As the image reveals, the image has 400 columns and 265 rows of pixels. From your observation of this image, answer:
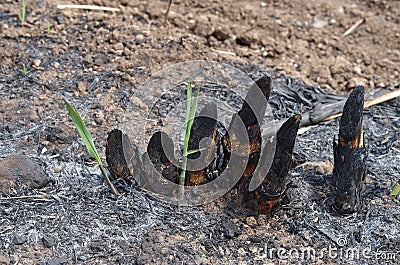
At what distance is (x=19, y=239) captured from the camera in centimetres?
278

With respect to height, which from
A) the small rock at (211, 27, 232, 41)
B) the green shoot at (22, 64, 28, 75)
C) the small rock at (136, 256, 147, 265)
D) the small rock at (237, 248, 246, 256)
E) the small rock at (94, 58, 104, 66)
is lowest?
the small rock at (136, 256, 147, 265)

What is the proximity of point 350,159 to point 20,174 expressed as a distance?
5.42 ft

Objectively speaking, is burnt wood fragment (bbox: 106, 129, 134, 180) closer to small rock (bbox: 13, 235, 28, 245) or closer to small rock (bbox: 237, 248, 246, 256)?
small rock (bbox: 13, 235, 28, 245)

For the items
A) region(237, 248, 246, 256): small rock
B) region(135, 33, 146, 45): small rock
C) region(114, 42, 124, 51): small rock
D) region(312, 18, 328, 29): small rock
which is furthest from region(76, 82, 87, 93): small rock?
region(312, 18, 328, 29): small rock

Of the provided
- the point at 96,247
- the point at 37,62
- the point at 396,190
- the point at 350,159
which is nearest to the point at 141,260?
the point at 96,247

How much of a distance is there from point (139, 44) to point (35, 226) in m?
1.78

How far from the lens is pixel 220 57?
4363 mm

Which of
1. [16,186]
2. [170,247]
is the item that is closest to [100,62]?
[16,186]

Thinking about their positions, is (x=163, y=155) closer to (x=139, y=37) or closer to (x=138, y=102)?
(x=138, y=102)

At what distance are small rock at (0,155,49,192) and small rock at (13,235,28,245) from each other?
336mm

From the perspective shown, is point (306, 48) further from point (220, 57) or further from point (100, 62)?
point (100, 62)

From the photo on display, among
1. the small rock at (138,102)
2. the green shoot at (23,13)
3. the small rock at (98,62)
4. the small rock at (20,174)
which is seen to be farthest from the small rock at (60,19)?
the small rock at (20,174)

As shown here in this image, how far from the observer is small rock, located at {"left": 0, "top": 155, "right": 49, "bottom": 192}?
306 centimetres

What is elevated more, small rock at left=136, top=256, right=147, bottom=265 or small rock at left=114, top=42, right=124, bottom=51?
small rock at left=114, top=42, right=124, bottom=51
